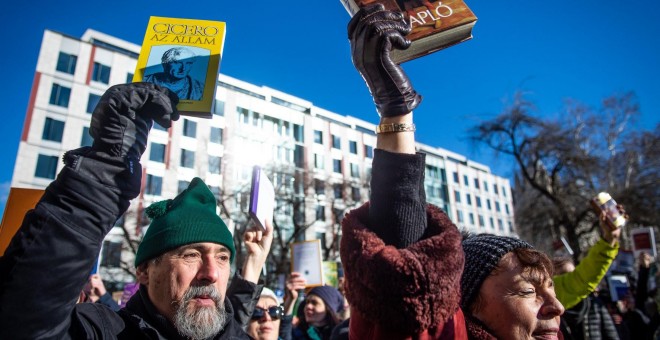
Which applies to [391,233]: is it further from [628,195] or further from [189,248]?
[628,195]

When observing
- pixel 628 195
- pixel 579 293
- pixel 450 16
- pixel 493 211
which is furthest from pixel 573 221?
pixel 493 211

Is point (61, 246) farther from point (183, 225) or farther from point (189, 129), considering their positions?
point (189, 129)

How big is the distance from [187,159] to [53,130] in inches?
356

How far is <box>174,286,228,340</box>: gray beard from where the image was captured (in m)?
1.82

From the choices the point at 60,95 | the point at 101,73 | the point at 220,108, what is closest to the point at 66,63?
the point at 101,73

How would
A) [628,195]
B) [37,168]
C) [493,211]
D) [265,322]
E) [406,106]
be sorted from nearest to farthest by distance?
A: [406,106] → [265,322] → [628,195] → [37,168] → [493,211]

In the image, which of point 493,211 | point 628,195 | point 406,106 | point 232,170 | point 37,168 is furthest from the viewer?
point 493,211

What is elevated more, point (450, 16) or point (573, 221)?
point (573, 221)

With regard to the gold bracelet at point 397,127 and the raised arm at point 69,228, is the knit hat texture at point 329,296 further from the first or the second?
the gold bracelet at point 397,127

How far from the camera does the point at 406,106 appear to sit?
3.98 ft

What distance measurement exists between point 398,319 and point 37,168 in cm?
3265

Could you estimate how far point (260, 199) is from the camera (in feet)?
8.66

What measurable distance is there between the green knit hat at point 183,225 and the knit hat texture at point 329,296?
2647mm

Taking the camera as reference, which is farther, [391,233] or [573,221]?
[573,221]
